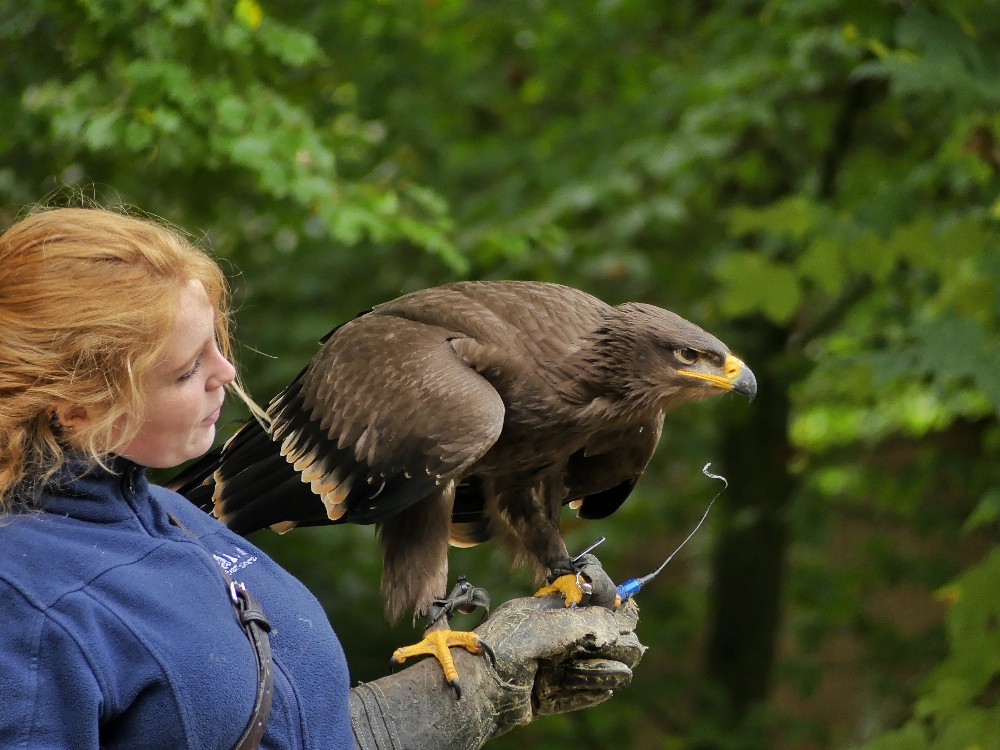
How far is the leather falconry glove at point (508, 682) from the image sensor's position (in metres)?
2.29

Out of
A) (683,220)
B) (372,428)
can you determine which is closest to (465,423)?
(372,428)

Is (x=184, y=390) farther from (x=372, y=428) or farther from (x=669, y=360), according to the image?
(x=669, y=360)

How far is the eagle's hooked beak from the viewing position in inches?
105

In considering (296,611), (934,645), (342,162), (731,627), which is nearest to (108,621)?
(296,611)

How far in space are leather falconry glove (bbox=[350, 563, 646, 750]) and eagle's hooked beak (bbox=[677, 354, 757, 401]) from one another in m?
0.58

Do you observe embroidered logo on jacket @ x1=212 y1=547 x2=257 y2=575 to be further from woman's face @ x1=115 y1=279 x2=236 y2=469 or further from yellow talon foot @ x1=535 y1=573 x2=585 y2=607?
yellow talon foot @ x1=535 y1=573 x2=585 y2=607

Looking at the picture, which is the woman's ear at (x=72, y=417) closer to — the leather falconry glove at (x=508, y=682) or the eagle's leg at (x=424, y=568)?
the leather falconry glove at (x=508, y=682)

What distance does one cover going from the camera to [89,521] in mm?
1553

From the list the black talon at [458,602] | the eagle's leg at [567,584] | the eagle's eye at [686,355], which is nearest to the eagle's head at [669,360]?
the eagle's eye at [686,355]

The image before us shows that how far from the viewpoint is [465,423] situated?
245cm

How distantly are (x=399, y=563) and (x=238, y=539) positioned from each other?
819 millimetres

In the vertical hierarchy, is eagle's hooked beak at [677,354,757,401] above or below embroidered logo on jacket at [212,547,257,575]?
below

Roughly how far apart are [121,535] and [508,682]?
1.14 meters

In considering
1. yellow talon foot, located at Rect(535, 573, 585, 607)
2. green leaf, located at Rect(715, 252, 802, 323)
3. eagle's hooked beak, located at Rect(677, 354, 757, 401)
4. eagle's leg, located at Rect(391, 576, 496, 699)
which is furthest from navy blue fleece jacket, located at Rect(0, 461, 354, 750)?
green leaf, located at Rect(715, 252, 802, 323)
